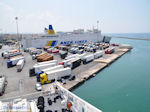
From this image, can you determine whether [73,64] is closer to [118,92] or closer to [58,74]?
[58,74]

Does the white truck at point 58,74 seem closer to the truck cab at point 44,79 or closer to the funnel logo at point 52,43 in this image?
the truck cab at point 44,79

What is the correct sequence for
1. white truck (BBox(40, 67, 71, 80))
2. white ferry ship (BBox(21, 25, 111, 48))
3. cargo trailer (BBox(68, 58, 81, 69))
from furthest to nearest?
white ferry ship (BBox(21, 25, 111, 48)), cargo trailer (BBox(68, 58, 81, 69)), white truck (BBox(40, 67, 71, 80))

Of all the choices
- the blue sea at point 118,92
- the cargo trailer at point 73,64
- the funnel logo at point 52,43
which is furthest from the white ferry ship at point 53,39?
the blue sea at point 118,92

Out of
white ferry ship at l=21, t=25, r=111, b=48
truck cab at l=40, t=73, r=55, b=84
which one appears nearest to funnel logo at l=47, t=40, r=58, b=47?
white ferry ship at l=21, t=25, r=111, b=48

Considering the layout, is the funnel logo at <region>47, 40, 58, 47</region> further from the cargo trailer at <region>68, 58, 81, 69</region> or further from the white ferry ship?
the cargo trailer at <region>68, 58, 81, 69</region>

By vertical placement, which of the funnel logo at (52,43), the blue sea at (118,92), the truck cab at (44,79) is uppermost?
the funnel logo at (52,43)

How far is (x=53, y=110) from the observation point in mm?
10766

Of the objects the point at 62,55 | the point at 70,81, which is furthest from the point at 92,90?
the point at 62,55

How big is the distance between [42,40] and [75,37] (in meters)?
21.5

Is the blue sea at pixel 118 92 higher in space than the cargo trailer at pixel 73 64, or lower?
lower

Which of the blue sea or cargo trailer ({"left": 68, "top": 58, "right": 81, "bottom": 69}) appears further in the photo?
cargo trailer ({"left": 68, "top": 58, "right": 81, "bottom": 69})

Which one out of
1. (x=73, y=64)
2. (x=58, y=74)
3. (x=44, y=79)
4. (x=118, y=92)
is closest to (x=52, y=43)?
(x=73, y=64)

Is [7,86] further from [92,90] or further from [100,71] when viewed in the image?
[100,71]

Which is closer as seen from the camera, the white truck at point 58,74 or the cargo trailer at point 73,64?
the white truck at point 58,74
